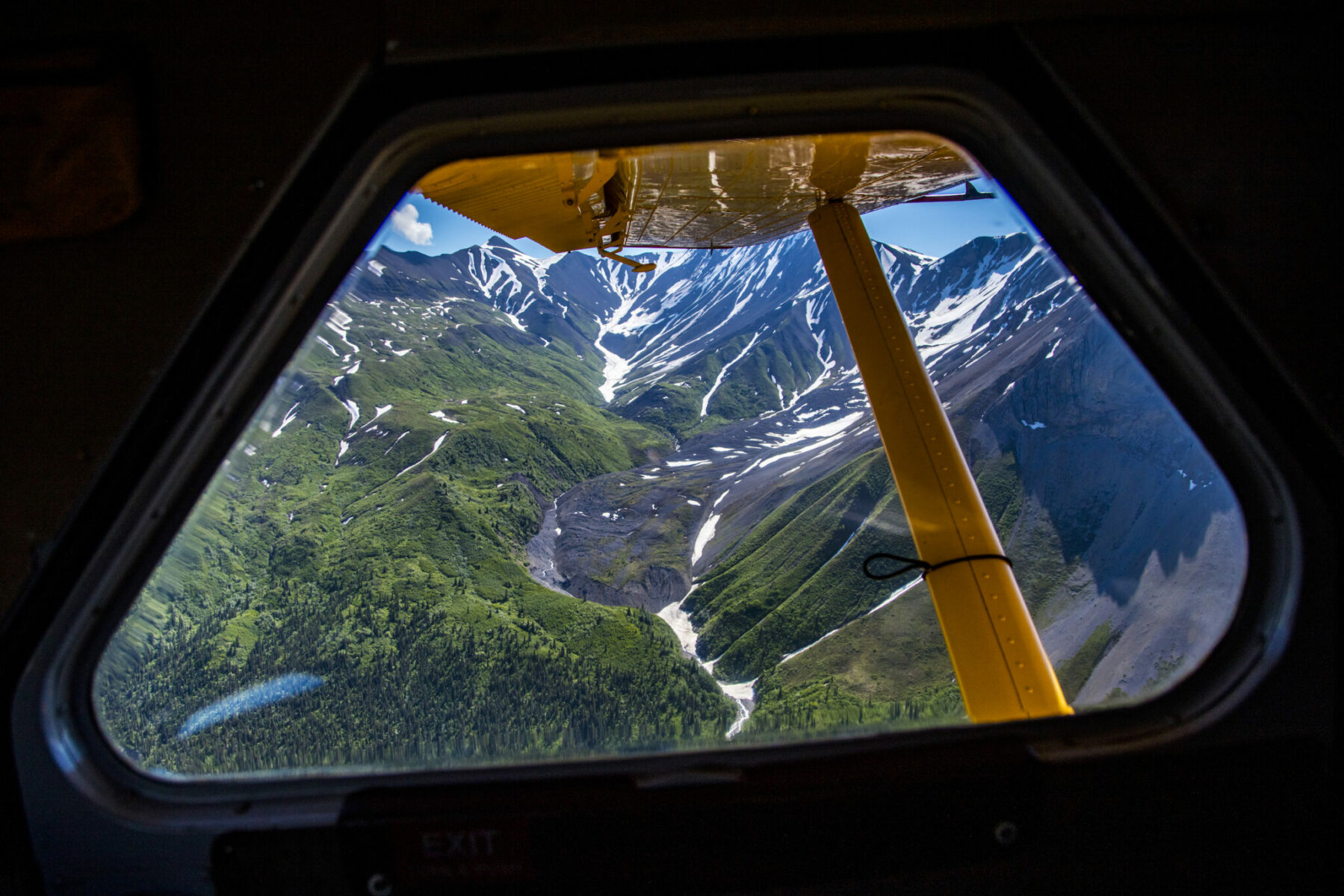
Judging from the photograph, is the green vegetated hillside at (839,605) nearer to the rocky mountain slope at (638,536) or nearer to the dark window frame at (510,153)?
the rocky mountain slope at (638,536)

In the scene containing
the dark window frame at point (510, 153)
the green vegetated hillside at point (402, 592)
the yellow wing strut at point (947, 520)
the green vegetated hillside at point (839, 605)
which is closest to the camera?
the dark window frame at point (510, 153)

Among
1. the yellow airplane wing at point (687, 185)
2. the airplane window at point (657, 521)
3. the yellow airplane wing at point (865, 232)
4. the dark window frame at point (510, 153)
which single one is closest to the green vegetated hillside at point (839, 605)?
the airplane window at point (657, 521)

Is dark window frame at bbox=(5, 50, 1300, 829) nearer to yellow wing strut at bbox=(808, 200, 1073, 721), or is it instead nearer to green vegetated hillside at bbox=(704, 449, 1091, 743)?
yellow wing strut at bbox=(808, 200, 1073, 721)

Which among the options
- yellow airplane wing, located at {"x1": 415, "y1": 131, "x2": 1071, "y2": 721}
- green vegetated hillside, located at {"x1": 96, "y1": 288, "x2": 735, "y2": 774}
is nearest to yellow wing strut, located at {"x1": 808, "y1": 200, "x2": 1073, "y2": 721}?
yellow airplane wing, located at {"x1": 415, "y1": 131, "x2": 1071, "y2": 721}

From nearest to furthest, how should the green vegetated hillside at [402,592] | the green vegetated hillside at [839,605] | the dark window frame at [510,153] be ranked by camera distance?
the dark window frame at [510,153], the green vegetated hillside at [402,592], the green vegetated hillside at [839,605]

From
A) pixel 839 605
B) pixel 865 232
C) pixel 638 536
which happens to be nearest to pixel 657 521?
pixel 638 536

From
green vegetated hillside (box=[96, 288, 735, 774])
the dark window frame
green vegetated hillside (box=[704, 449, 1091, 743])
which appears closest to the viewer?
the dark window frame

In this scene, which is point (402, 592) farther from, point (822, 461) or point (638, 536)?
point (822, 461)
